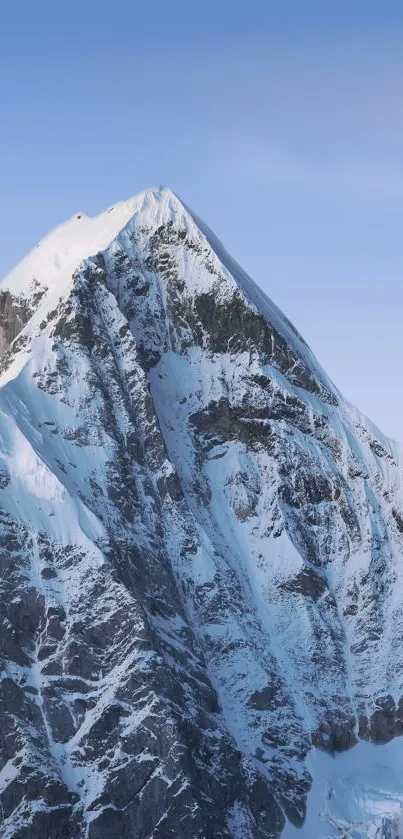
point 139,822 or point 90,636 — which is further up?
point 90,636

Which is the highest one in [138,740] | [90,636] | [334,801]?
[90,636]

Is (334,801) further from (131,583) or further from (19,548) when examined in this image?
(19,548)

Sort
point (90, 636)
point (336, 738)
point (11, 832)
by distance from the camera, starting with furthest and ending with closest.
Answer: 1. point (336, 738)
2. point (90, 636)
3. point (11, 832)

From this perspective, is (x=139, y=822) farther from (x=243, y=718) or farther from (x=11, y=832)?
(x=243, y=718)

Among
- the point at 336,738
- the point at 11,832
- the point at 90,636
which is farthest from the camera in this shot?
the point at 336,738

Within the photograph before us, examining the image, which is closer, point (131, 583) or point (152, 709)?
point (152, 709)

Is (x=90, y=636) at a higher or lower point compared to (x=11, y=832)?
higher

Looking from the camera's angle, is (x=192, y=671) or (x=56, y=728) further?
(x=192, y=671)

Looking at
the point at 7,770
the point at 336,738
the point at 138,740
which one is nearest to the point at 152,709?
the point at 138,740

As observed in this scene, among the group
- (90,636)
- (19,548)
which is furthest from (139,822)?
(19,548)
